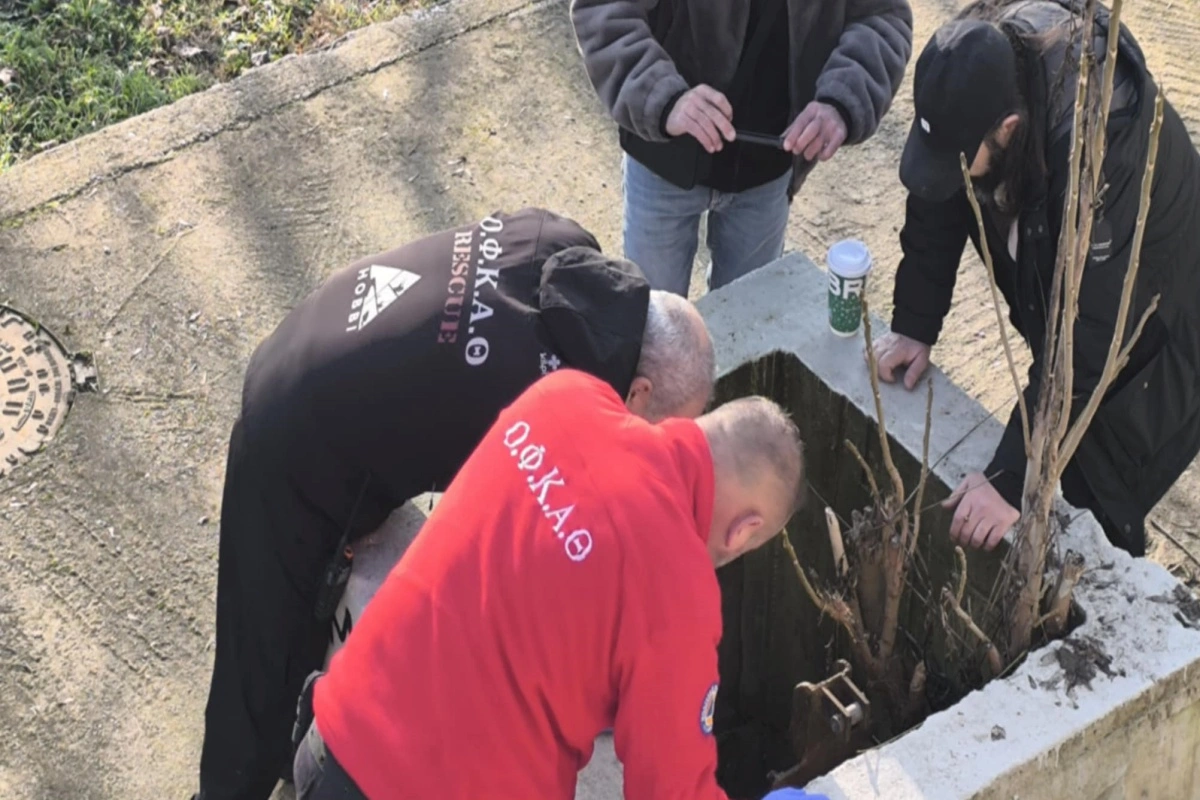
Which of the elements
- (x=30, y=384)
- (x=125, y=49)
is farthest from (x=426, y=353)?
(x=125, y=49)

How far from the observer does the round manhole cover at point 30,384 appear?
402cm

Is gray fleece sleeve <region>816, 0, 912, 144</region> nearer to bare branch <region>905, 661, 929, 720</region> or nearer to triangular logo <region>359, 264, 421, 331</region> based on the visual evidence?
triangular logo <region>359, 264, 421, 331</region>

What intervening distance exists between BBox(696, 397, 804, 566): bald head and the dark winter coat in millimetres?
1279

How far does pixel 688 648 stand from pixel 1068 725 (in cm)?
81

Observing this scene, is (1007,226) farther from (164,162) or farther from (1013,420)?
(164,162)

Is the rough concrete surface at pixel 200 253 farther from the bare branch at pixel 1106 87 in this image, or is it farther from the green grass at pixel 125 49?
the bare branch at pixel 1106 87

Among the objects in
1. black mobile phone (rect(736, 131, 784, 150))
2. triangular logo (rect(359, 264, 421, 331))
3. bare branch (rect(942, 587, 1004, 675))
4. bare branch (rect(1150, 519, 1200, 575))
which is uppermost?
triangular logo (rect(359, 264, 421, 331))

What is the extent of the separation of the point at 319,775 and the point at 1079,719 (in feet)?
4.20

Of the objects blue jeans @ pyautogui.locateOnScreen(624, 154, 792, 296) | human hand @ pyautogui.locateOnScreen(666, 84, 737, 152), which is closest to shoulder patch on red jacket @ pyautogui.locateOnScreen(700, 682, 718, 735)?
human hand @ pyautogui.locateOnScreen(666, 84, 737, 152)

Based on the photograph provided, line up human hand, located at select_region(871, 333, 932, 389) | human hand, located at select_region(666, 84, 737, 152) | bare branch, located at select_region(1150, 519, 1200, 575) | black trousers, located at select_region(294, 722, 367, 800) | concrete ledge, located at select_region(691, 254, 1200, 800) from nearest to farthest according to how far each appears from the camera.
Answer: black trousers, located at select_region(294, 722, 367, 800) < concrete ledge, located at select_region(691, 254, 1200, 800) < human hand, located at select_region(871, 333, 932, 389) < human hand, located at select_region(666, 84, 737, 152) < bare branch, located at select_region(1150, 519, 1200, 575)

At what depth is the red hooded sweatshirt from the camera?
6.26 feet

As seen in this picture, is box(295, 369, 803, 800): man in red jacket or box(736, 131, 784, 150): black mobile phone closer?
box(295, 369, 803, 800): man in red jacket

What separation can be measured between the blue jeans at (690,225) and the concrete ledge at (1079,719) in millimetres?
971

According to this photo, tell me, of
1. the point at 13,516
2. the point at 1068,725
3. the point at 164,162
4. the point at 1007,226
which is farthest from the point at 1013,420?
the point at 164,162
